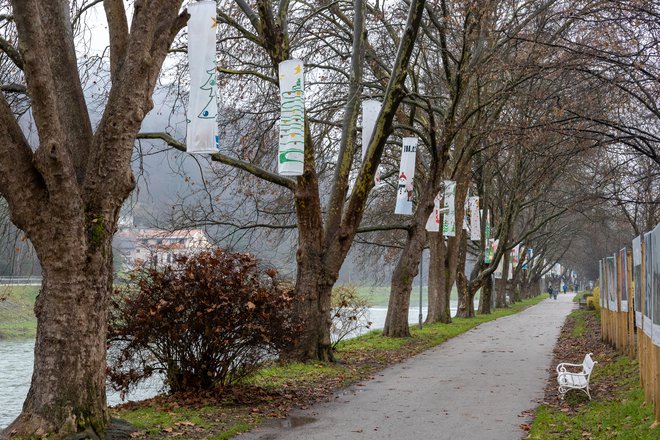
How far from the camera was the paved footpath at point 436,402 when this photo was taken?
921 centimetres

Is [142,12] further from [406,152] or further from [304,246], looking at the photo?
[406,152]

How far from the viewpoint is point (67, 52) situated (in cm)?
880

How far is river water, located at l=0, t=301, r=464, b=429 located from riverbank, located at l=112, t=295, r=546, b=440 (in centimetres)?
108

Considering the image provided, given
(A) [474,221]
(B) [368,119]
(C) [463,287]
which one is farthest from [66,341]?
(C) [463,287]

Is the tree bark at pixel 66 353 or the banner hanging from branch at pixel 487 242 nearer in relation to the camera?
the tree bark at pixel 66 353

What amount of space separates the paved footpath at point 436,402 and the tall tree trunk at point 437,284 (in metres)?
10.3

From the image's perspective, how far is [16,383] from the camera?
19.2m

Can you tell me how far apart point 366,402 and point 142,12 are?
6129 millimetres

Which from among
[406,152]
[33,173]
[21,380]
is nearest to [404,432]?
[33,173]

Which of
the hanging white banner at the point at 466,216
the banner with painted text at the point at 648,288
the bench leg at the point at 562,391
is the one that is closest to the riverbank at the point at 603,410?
the bench leg at the point at 562,391

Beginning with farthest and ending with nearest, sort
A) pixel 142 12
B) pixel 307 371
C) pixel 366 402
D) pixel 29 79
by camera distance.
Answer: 1. pixel 307 371
2. pixel 366 402
3. pixel 142 12
4. pixel 29 79

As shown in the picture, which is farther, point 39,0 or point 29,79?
point 39,0

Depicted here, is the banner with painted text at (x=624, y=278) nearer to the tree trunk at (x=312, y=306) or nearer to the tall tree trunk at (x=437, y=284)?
the tree trunk at (x=312, y=306)

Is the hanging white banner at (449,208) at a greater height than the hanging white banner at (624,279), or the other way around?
the hanging white banner at (449,208)
